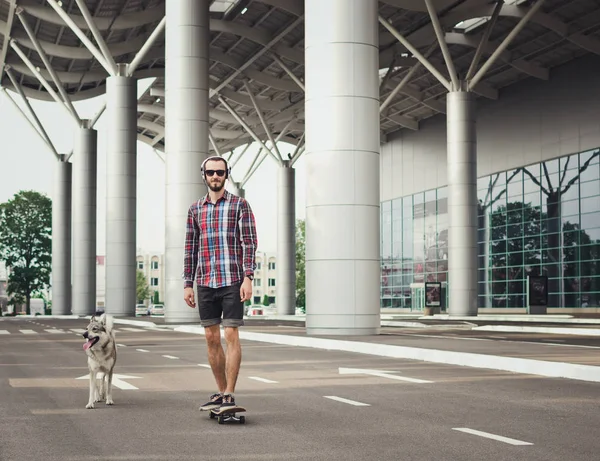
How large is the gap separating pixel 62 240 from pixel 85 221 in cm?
946

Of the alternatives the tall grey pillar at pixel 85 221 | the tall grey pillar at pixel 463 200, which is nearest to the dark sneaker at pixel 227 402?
the tall grey pillar at pixel 463 200

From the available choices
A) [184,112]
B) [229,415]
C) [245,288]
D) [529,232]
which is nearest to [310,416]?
[229,415]

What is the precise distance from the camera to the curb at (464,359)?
14.4m

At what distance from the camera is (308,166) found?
1025 inches

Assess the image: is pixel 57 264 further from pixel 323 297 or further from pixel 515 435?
pixel 515 435

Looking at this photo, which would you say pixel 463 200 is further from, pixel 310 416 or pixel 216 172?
pixel 216 172

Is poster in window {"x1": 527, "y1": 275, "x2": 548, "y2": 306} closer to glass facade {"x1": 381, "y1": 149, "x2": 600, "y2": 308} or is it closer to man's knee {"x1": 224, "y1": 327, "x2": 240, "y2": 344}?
glass facade {"x1": 381, "y1": 149, "x2": 600, "y2": 308}

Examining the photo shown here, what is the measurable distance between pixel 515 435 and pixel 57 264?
7236cm

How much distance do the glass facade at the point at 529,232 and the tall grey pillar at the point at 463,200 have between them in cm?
1342

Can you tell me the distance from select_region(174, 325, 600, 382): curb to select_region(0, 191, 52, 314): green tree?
79.3 meters

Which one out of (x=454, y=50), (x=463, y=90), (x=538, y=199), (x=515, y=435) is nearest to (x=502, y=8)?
(x=463, y=90)

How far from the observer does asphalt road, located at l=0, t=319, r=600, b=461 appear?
7684mm

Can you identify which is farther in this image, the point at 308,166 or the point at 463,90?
the point at 463,90

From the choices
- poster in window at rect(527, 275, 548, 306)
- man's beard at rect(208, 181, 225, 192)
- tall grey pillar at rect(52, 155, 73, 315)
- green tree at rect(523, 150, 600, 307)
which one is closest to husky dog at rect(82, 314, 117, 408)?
man's beard at rect(208, 181, 225, 192)
